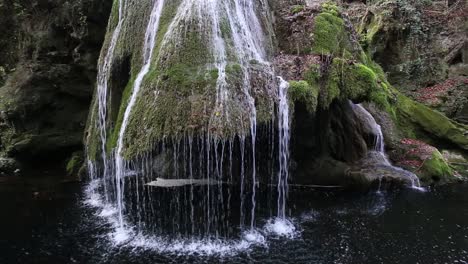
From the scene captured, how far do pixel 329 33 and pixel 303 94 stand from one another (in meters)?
2.95

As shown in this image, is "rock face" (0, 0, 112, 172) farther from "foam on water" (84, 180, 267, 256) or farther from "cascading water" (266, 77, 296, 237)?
"cascading water" (266, 77, 296, 237)

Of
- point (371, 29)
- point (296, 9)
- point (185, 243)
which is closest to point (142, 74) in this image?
point (185, 243)

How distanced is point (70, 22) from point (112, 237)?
8873mm

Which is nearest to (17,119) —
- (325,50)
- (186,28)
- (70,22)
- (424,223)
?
(70,22)

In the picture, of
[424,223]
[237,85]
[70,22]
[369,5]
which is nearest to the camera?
[237,85]

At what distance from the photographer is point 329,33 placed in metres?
10.9

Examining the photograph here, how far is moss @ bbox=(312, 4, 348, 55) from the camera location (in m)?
10.6

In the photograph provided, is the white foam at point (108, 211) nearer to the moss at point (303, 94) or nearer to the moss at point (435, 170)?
the moss at point (303, 94)

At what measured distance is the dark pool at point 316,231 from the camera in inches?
308

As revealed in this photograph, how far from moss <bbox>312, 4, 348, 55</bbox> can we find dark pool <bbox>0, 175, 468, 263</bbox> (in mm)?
4336

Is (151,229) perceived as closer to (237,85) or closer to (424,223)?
(237,85)

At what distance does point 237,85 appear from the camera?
322 inches

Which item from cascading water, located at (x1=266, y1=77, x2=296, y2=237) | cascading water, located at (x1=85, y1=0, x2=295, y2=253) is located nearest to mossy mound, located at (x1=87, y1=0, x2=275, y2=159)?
cascading water, located at (x1=85, y1=0, x2=295, y2=253)

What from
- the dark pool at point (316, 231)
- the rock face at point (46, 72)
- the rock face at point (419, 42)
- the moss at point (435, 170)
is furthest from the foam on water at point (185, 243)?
the rock face at point (419, 42)
